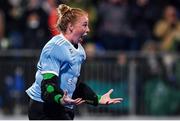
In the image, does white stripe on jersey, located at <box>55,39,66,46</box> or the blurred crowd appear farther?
the blurred crowd

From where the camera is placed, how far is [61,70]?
740cm

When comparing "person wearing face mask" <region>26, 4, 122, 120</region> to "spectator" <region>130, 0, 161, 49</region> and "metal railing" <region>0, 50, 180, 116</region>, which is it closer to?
"metal railing" <region>0, 50, 180, 116</region>

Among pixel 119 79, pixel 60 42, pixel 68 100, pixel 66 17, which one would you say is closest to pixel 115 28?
pixel 119 79

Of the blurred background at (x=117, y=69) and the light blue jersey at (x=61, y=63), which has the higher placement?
the blurred background at (x=117, y=69)

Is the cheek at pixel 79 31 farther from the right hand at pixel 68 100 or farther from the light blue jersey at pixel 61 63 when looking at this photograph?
the right hand at pixel 68 100

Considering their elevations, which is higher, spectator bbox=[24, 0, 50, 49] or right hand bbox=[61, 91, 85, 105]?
spectator bbox=[24, 0, 50, 49]

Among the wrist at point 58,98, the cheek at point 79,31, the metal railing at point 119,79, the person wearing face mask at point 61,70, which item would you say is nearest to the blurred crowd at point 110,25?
the metal railing at point 119,79

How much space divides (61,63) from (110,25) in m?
8.10

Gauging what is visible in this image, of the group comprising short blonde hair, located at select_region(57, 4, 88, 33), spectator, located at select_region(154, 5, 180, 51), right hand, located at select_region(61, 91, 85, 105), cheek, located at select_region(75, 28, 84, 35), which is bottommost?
right hand, located at select_region(61, 91, 85, 105)

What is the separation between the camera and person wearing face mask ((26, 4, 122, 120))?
7.23 meters

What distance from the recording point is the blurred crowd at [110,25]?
15.3 metres

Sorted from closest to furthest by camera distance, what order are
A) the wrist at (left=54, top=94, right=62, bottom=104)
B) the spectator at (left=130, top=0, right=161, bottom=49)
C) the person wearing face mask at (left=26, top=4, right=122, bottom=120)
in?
the wrist at (left=54, top=94, right=62, bottom=104)
the person wearing face mask at (left=26, top=4, right=122, bottom=120)
the spectator at (left=130, top=0, right=161, bottom=49)

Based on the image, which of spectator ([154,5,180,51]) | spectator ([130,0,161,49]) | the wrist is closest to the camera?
the wrist

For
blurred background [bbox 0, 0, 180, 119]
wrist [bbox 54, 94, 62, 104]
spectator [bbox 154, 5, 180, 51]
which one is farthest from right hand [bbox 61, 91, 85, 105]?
spectator [bbox 154, 5, 180, 51]
